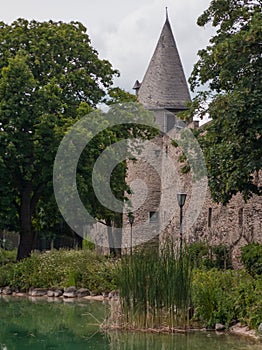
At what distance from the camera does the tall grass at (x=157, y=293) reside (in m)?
11.4

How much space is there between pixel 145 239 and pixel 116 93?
9.64 meters

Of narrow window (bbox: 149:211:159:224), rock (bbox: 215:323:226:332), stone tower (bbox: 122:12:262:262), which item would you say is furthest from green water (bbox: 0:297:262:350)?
narrow window (bbox: 149:211:159:224)

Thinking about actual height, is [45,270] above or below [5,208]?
below

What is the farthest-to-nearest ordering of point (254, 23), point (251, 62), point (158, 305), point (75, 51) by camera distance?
1. point (75, 51)
2. point (251, 62)
3. point (254, 23)
4. point (158, 305)

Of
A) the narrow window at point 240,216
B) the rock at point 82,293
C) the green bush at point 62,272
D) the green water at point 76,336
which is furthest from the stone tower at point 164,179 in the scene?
the green water at point 76,336

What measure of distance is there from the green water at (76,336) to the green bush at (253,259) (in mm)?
3399

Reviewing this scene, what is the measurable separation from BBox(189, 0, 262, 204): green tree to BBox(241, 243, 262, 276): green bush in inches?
81.6

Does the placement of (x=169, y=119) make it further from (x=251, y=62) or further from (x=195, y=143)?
(x=251, y=62)

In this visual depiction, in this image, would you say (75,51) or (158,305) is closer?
(158,305)

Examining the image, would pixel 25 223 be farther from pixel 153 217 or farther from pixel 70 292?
pixel 153 217

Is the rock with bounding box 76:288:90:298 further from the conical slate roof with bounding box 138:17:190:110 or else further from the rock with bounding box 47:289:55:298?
the conical slate roof with bounding box 138:17:190:110

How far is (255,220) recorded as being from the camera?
754 inches

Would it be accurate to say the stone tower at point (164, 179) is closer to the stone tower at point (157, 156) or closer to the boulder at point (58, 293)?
the stone tower at point (157, 156)

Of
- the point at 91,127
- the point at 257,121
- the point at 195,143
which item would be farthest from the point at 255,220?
the point at 257,121
